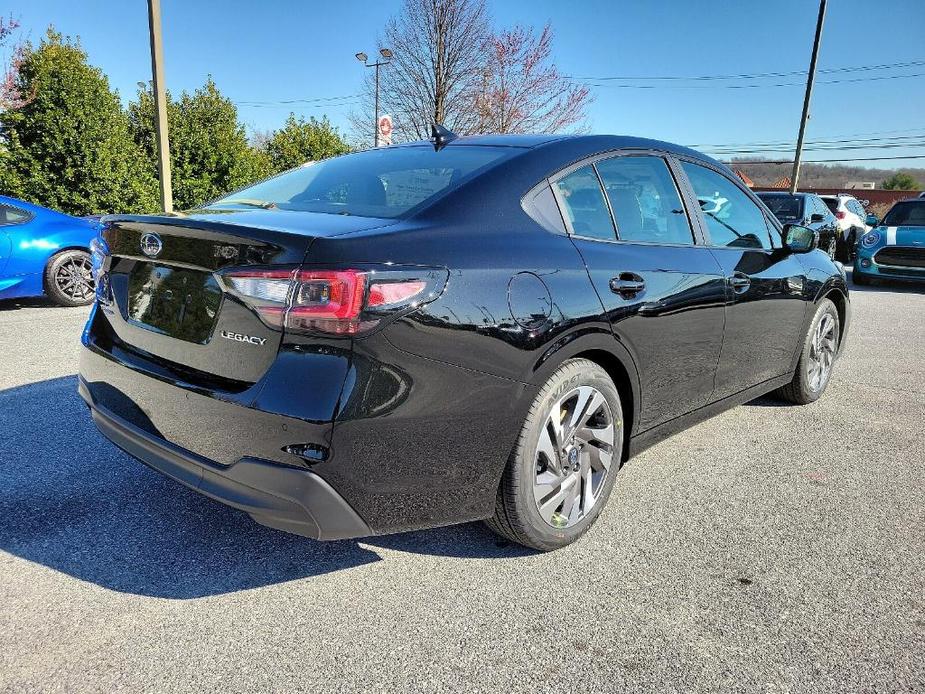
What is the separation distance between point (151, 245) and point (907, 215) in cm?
1377

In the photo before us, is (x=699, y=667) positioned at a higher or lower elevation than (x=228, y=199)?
lower

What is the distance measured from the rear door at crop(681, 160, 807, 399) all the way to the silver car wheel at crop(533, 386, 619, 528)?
0.99 metres

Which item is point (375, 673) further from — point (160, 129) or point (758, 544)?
point (160, 129)

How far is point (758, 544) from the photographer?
9.26ft

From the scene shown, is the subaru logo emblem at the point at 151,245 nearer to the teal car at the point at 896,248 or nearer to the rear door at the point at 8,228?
the rear door at the point at 8,228

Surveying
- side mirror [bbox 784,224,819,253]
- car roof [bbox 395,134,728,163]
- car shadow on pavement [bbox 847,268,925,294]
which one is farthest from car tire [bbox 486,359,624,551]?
car shadow on pavement [bbox 847,268,925,294]

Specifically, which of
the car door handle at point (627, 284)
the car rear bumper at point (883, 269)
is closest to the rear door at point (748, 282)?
the car door handle at point (627, 284)

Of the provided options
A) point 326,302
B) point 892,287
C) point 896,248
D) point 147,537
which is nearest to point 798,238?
point 326,302

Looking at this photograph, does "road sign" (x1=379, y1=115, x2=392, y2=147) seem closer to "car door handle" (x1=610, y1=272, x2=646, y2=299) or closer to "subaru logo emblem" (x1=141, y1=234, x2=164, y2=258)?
"car door handle" (x1=610, y1=272, x2=646, y2=299)

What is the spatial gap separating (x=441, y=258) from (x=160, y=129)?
1168 cm

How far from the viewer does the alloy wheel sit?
25.3ft

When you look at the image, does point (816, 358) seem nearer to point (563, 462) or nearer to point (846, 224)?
point (563, 462)

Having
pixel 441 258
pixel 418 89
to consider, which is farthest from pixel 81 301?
pixel 418 89

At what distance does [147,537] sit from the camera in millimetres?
2723
